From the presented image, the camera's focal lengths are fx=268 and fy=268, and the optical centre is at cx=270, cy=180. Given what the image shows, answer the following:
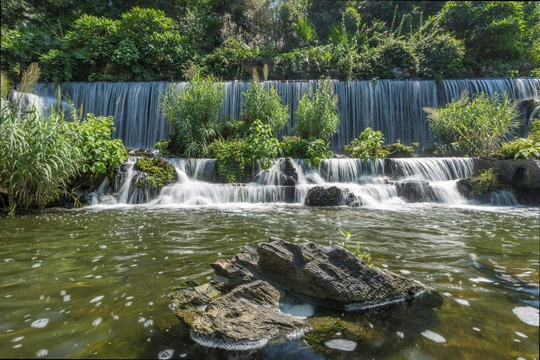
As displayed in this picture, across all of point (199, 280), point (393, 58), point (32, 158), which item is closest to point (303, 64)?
point (393, 58)

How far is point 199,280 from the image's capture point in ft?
6.86

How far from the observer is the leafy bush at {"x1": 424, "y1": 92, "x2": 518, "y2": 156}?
28.2 ft

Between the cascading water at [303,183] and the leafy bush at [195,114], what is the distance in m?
1.22

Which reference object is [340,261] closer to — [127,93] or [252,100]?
[252,100]

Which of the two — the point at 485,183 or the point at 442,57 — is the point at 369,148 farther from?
the point at 442,57

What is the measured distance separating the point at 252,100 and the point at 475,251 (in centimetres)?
853

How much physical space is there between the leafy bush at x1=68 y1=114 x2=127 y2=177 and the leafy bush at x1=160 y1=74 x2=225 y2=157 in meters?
2.60

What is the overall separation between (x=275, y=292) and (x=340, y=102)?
1387 centimetres

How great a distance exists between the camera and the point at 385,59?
50.2 ft

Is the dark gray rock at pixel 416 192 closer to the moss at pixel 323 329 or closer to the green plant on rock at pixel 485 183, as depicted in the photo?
the green plant on rock at pixel 485 183

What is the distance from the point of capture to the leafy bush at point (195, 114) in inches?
372

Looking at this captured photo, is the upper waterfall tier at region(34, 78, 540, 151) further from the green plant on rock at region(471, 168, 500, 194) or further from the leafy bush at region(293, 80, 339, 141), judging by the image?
the green plant on rock at region(471, 168, 500, 194)

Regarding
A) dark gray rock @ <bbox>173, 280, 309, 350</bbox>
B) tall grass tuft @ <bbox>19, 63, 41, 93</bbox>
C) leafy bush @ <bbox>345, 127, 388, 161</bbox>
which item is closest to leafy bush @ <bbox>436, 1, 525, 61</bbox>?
leafy bush @ <bbox>345, 127, 388, 161</bbox>

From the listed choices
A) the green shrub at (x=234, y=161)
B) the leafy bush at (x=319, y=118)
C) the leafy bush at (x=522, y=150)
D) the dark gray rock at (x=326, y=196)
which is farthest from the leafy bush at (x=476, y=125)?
the green shrub at (x=234, y=161)
